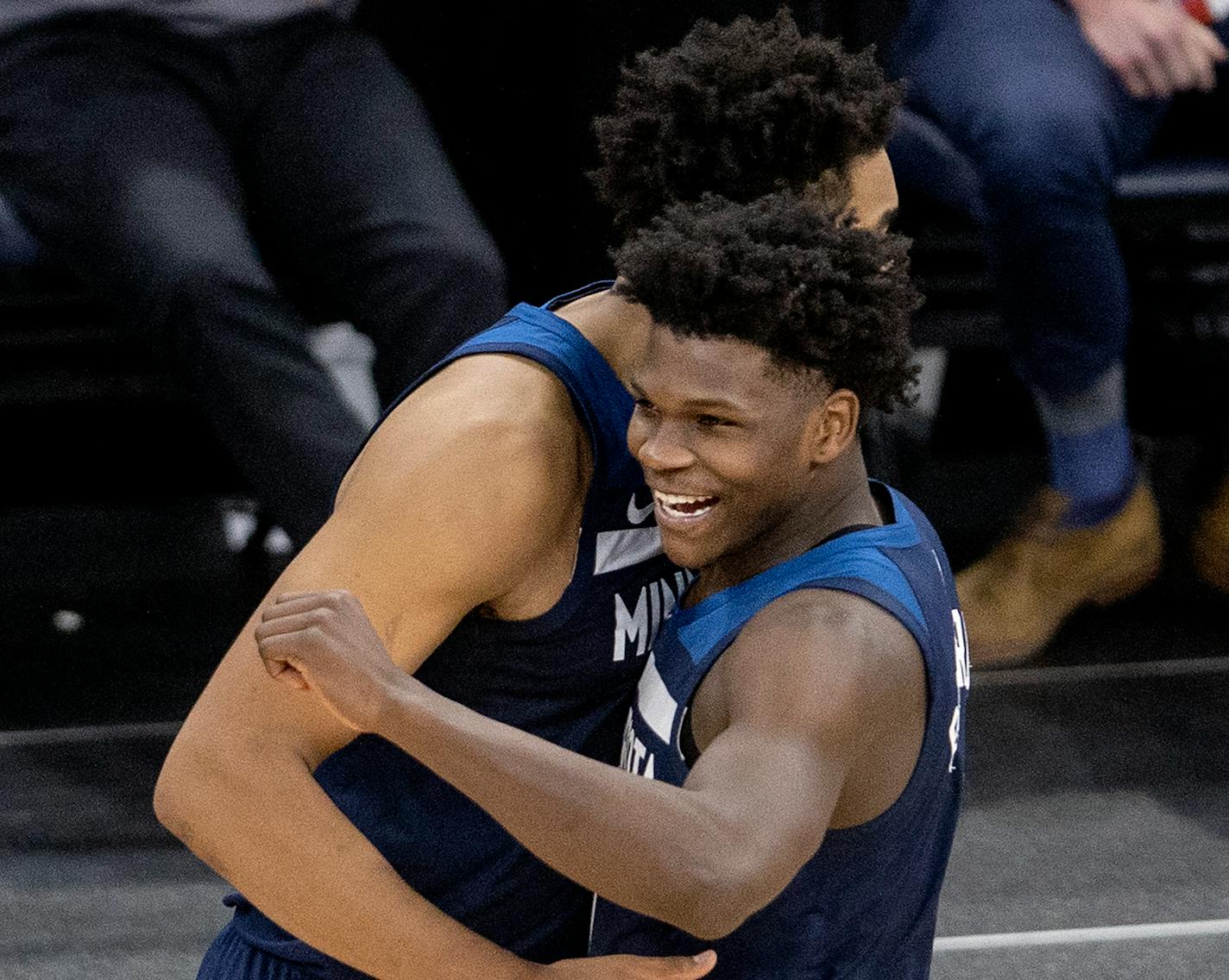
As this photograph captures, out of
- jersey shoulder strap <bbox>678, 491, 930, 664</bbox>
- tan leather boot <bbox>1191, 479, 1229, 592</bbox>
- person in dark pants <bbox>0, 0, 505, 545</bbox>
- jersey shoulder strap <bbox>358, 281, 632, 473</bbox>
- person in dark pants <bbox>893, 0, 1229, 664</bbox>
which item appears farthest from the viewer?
tan leather boot <bbox>1191, 479, 1229, 592</bbox>

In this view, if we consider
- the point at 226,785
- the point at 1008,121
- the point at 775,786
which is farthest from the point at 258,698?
the point at 1008,121

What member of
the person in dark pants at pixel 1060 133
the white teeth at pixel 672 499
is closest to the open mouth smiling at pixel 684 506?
the white teeth at pixel 672 499

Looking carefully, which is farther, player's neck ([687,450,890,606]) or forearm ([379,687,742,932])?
player's neck ([687,450,890,606])

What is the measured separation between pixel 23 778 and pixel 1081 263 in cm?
199

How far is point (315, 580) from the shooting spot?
129cm

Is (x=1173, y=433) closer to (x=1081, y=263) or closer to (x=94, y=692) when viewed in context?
(x=1081, y=263)

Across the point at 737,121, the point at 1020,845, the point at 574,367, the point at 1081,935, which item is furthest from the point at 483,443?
the point at 1020,845

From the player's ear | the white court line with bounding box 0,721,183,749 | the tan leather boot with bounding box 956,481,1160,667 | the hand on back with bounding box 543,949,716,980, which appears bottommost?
the tan leather boot with bounding box 956,481,1160,667

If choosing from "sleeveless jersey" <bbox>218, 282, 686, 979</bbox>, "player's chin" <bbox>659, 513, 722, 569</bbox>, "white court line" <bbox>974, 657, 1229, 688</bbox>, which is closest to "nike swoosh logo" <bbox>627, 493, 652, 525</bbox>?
"sleeveless jersey" <bbox>218, 282, 686, 979</bbox>

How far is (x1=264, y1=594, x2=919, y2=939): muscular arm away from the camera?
1.12 metres

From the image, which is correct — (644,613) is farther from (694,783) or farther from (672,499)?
(694,783)

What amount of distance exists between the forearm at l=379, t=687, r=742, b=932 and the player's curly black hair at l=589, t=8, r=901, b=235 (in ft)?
1.62

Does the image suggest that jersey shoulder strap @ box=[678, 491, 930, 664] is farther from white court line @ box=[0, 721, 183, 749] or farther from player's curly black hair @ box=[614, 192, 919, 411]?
white court line @ box=[0, 721, 183, 749]

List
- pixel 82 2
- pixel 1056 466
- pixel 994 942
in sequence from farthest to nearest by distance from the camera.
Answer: pixel 1056 466 < pixel 82 2 < pixel 994 942
